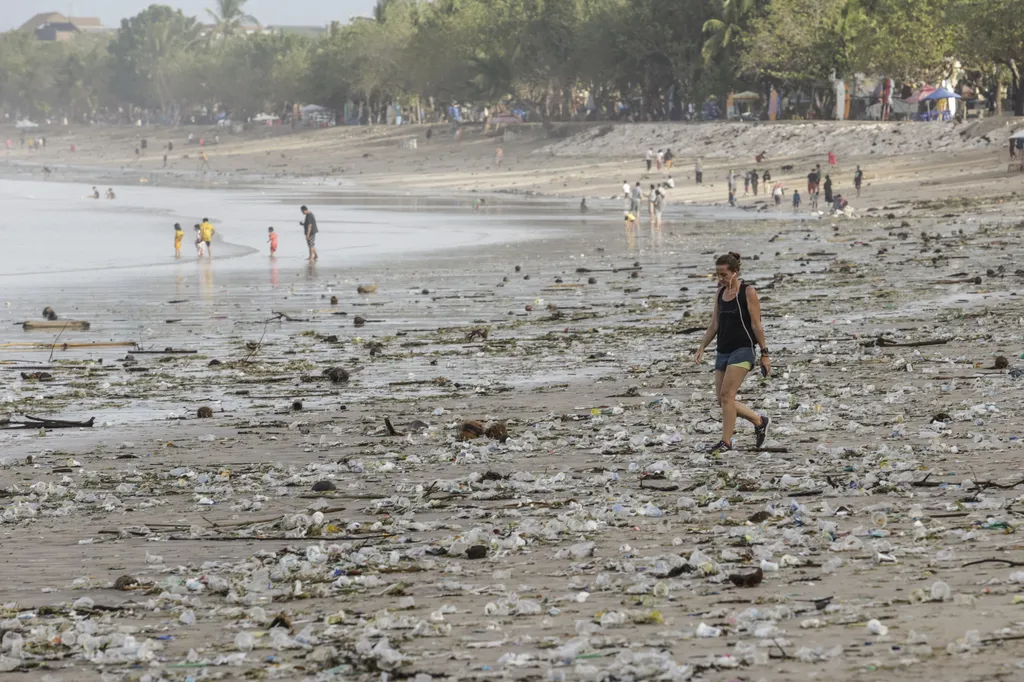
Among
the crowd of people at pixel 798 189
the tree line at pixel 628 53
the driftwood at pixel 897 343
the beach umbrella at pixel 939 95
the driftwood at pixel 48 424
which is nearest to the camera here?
the driftwood at pixel 48 424

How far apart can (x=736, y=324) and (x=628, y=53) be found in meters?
90.0

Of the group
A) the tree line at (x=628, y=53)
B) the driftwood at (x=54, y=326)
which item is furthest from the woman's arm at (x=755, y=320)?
the tree line at (x=628, y=53)

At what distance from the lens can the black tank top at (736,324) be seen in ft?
37.0

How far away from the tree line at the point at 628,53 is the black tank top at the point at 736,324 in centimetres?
5749

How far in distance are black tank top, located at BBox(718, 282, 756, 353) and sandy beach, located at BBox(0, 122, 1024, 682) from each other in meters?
0.79

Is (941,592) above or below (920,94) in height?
below

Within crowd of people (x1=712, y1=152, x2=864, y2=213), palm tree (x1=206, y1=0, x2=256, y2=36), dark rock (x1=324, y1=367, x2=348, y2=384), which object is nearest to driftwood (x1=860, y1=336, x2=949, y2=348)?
dark rock (x1=324, y1=367, x2=348, y2=384)

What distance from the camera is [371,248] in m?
42.0

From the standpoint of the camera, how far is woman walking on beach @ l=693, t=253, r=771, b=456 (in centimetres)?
1120

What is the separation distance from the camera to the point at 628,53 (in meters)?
99.1

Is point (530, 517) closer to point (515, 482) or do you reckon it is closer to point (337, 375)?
point (515, 482)

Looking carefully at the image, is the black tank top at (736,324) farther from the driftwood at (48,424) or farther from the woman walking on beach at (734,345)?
the driftwood at (48,424)

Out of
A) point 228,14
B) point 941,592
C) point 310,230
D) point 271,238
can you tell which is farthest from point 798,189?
point 228,14

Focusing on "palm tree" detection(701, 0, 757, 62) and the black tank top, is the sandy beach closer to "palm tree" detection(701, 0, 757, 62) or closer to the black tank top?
the black tank top
